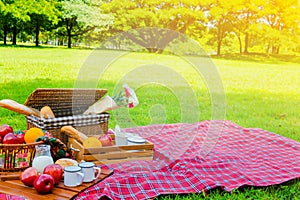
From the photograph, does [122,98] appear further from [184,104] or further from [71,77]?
[71,77]

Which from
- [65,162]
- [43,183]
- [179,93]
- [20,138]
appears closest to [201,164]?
[65,162]

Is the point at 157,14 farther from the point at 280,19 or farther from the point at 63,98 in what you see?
the point at 63,98

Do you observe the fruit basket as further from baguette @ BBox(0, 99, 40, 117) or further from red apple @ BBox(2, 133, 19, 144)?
baguette @ BBox(0, 99, 40, 117)

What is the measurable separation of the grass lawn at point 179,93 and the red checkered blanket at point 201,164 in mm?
111

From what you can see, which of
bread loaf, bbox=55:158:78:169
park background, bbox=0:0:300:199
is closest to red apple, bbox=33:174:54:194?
bread loaf, bbox=55:158:78:169

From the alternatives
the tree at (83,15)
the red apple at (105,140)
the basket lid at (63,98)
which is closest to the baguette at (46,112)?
A: the basket lid at (63,98)

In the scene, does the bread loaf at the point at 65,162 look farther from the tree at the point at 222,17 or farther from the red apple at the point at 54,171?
the tree at the point at 222,17

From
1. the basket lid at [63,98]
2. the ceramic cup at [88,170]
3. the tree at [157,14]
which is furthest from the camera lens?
the tree at [157,14]

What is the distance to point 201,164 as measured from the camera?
3.03 meters

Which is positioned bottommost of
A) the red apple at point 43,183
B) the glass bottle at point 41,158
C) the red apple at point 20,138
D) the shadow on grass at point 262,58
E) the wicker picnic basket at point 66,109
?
the red apple at point 43,183

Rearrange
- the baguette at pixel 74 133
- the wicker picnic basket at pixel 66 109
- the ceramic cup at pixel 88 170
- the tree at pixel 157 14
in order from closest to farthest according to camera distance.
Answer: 1. the ceramic cup at pixel 88 170
2. the baguette at pixel 74 133
3. the wicker picnic basket at pixel 66 109
4. the tree at pixel 157 14

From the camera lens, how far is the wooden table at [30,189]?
2.28m

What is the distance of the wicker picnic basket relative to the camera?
310 cm

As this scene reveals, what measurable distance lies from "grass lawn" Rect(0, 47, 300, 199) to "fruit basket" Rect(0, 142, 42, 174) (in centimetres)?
94
